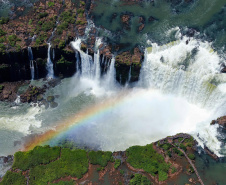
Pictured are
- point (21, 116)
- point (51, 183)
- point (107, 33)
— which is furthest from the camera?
A: point (107, 33)

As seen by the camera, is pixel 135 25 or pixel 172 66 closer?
pixel 172 66

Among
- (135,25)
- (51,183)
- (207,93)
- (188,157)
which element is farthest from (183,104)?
(51,183)

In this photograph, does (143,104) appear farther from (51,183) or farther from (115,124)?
(51,183)

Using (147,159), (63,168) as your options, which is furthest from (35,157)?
(147,159)

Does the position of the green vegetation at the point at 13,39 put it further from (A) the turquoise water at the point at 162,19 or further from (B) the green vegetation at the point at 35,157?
(B) the green vegetation at the point at 35,157

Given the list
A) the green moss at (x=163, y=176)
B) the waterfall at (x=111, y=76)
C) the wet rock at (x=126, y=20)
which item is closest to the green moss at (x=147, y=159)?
the green moss at (x=163, y=176)

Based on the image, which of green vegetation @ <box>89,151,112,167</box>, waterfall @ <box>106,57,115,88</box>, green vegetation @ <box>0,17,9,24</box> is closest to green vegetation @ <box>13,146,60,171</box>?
green vegetation @ <box>89,151,112,167</box>

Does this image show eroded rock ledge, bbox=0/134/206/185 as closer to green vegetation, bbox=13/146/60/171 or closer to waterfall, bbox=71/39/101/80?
green vegetation, bbox=13/146/60/171
